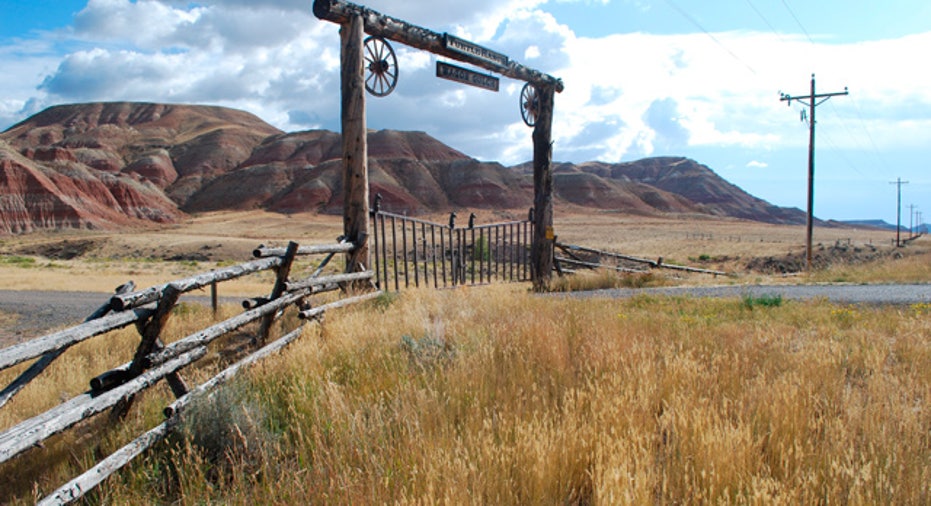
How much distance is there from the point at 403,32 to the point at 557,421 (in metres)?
6.91

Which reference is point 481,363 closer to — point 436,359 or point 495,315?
point 436,359

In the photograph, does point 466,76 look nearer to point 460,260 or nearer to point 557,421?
point 460,260

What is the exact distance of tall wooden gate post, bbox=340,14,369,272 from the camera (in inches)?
304

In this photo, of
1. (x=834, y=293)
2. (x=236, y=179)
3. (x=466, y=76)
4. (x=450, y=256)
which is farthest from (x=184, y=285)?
(x=236, y=179)

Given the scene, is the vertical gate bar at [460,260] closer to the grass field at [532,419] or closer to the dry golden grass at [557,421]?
the grass field at [532,419]

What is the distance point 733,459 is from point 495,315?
3658 millimetres

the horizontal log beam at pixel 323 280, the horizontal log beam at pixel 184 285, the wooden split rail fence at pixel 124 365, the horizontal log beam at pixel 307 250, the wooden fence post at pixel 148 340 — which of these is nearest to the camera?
the wooden split rail fence at pixel 124 365

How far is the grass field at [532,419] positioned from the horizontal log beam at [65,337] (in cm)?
74

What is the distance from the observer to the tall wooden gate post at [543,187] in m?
12.0

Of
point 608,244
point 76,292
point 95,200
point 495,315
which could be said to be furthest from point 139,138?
point 495,315

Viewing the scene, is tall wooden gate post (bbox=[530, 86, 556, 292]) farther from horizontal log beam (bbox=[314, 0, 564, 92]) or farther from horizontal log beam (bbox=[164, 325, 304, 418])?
horizontal log beam (bbox=[164, 325, 304, 418])

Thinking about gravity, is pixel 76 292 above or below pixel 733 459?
below

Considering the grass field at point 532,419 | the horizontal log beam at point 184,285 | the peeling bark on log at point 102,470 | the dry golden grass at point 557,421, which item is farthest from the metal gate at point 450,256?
the peeling bark on log at point 102,470

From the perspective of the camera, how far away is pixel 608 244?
43.0 m
